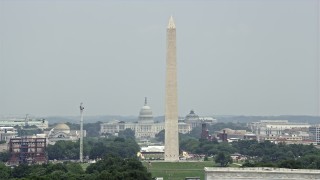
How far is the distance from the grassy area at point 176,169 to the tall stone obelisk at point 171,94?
2.22 m

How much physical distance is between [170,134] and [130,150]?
84.1 ft

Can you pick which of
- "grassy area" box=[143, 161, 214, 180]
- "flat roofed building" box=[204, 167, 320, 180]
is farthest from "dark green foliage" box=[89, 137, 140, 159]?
"flat roofed building" box=[204, 167, 320, 180]

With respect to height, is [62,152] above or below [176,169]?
above

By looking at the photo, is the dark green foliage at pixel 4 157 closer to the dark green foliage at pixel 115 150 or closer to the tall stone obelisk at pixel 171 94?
the dark green foliage at pixel 115 150

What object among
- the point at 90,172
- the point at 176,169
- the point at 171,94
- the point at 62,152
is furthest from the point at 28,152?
the point at 90,172

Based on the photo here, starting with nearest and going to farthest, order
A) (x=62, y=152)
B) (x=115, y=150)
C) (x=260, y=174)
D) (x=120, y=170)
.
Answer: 1. (x=260, y=174)
2. (x=120, y=170)
3. (x=115, y=150)
4. (x=62, y=152)

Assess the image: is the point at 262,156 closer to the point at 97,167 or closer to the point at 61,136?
the point at 97,167

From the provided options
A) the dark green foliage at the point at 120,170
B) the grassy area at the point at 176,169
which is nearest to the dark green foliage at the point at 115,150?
the grassy area at the point at 176,169

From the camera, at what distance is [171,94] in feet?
356

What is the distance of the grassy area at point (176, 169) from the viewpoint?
307ft

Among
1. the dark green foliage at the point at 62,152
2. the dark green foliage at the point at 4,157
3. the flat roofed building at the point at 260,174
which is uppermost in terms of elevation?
the dark green foliage at the point at 62,152

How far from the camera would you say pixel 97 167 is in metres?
91.9

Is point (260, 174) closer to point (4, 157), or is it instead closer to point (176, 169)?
point (176, 169)

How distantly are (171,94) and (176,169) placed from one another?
821 cm
